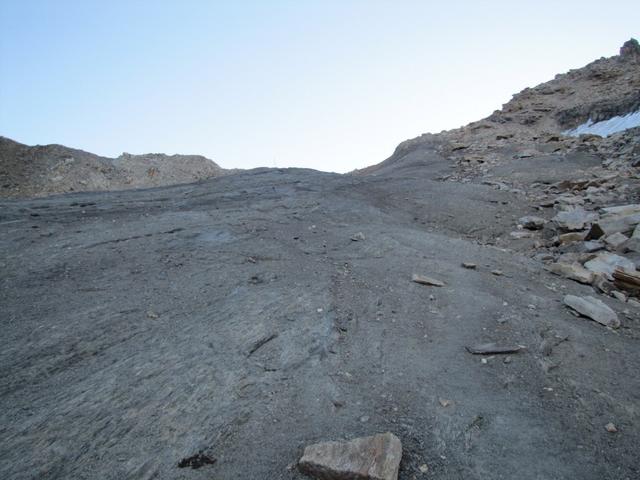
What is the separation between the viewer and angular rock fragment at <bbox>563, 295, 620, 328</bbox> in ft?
10.8

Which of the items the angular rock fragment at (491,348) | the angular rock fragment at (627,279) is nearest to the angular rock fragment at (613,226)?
the angular rock fragment at (627,279)

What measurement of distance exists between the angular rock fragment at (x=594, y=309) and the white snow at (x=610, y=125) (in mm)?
10320

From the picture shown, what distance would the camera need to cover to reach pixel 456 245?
5145 mm

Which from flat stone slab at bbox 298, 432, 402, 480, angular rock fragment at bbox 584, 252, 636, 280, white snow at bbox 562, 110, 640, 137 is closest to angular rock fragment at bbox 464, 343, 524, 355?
flat stone slab at bbox 298, 432, 402, 480

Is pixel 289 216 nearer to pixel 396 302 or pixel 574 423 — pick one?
pixel 396 302

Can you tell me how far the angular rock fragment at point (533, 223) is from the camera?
6.06 meters

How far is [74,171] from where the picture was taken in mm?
12703

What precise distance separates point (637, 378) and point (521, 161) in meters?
8.75

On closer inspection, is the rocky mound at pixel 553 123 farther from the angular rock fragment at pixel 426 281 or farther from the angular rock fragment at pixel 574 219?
the angular rock fragment at pixel 426 281

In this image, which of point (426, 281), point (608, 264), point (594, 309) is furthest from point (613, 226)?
point (426, 281)

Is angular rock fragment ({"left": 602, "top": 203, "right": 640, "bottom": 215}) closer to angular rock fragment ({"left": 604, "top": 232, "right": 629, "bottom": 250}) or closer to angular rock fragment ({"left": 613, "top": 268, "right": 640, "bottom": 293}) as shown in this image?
angular rock fragment ({"left": 604, "top": 232, "right": 629, "bottom": 250})

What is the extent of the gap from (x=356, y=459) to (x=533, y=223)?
5.25 m

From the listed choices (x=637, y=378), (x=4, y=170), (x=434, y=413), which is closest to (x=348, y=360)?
(x=434, y=413)

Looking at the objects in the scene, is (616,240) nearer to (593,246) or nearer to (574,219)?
(593,246)
